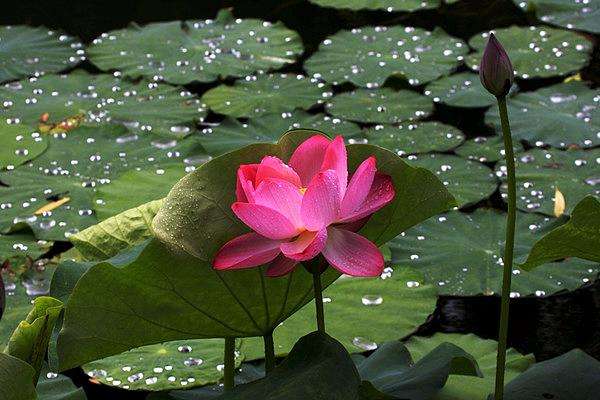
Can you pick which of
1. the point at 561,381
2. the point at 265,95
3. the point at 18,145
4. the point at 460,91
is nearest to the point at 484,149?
the point at 460,91

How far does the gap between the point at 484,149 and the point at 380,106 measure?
12.0 inches

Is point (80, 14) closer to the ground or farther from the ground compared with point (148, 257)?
closer to the ground

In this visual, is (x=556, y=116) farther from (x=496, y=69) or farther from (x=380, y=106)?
(x=496, y=69)

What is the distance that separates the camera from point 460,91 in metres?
2.56

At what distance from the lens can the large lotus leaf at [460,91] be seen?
251 cm

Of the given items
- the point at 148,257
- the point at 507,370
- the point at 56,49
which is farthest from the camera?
the point at 56,49

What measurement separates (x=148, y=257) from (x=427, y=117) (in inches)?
59.3

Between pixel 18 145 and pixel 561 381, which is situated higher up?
pixel 561 381

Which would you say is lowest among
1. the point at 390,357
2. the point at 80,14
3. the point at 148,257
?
the point at 80,14

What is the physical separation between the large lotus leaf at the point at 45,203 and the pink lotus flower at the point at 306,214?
1082mm

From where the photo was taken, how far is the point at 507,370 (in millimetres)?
1551

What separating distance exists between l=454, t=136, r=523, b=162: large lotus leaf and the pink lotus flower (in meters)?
1.31

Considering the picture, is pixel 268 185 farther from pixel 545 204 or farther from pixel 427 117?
pixel 427 117

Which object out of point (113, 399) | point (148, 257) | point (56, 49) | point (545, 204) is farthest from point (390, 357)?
point (56, 49)
